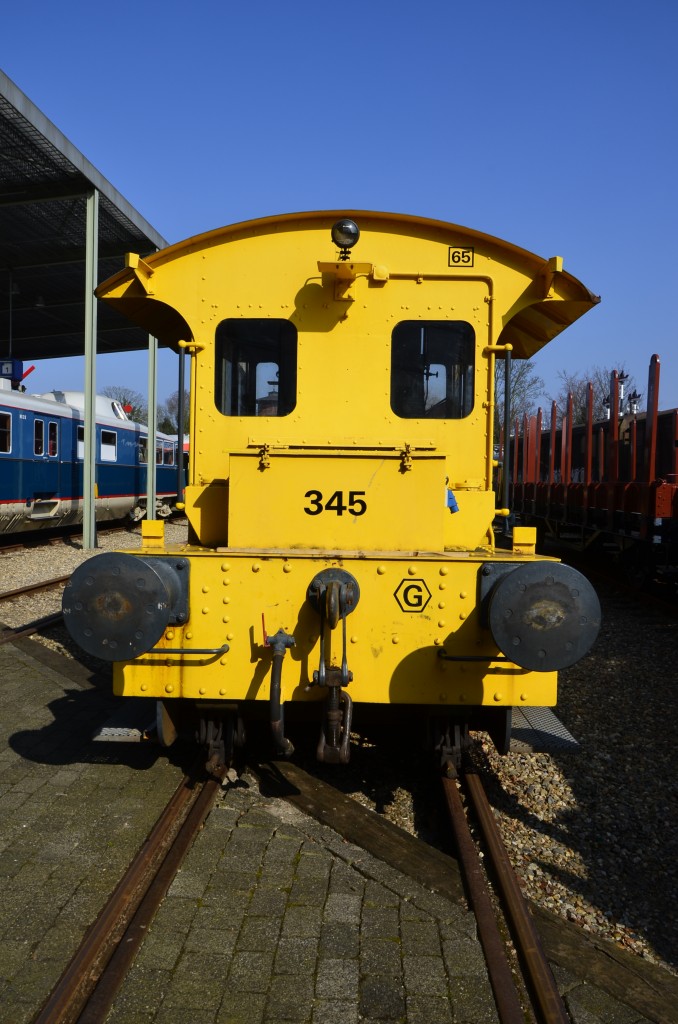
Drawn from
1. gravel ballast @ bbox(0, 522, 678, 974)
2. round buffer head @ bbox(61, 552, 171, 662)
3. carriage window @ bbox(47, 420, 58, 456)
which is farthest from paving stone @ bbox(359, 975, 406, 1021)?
carriage window @ bbox(47, 420, 58, 456)

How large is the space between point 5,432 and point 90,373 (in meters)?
2.27

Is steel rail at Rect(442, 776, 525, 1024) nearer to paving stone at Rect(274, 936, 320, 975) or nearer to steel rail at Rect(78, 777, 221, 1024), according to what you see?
paving stone at Rect(274, 936, 320, 975)

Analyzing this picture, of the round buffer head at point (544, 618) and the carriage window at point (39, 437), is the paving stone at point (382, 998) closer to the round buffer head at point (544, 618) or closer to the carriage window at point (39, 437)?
the round buffer head at point (544, 618)

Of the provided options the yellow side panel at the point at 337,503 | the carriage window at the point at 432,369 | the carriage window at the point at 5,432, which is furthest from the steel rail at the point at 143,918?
the carriage window at the point at 5,432

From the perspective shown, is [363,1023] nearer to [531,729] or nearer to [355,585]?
[355,585]

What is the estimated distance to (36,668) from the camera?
653 centimetres

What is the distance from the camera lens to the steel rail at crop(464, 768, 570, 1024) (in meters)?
2.38

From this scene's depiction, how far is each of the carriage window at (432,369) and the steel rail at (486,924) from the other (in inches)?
84.9

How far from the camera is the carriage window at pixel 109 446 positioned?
1978 cm

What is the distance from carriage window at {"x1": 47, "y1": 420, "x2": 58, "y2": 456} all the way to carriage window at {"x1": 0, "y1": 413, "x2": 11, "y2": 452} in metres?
1.81

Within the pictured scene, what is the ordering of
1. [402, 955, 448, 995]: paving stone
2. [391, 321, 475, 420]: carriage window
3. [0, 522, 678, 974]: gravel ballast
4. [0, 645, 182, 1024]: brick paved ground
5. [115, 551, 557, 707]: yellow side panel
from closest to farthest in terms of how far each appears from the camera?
[402, 955, 448, 995]: paving stone, [0, 645, 182, 1024]: brick paved ground, [0, 522, 678, 974]: gravel ballast, [115, 551, 557, 707]: yellow side panel, [391, 321, 475, 420]: carriage window

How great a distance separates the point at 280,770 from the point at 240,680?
3.03 ft

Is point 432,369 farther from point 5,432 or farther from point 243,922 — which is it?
point 5,432

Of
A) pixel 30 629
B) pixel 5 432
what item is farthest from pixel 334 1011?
pixel 5 432
